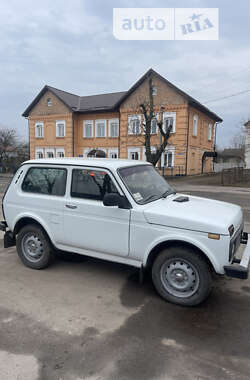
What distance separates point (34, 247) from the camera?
15.3ft

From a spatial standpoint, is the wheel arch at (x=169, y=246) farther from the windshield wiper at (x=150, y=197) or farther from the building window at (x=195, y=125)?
the building window at (x=195, y=125)

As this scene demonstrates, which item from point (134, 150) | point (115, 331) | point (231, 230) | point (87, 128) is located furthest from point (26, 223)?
point (87, 128)

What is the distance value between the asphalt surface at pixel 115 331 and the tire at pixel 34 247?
32 centimetres

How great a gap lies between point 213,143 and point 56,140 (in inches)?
808

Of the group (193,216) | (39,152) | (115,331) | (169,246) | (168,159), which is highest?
(39,152)

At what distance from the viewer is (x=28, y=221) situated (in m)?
4.70

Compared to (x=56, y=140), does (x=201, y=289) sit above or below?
below

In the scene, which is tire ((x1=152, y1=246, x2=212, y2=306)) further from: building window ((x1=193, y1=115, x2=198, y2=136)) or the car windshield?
building window ((x1=193, y1=115, x2=198, y2=136))

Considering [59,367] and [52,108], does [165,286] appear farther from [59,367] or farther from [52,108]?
[52,108]

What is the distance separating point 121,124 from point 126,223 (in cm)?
2735

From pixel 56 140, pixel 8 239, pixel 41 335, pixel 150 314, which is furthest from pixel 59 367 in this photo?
pixel 56 140

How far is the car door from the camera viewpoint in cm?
379

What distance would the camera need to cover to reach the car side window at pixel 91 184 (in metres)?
3.96

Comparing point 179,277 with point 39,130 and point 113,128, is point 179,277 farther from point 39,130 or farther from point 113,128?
point 39,130
